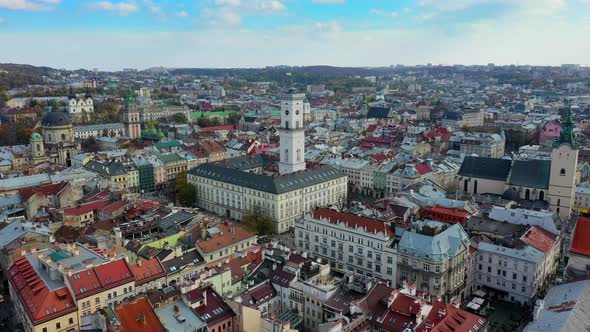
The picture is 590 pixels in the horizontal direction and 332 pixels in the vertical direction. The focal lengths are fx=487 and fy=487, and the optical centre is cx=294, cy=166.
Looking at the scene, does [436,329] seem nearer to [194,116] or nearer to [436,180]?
[436,180]

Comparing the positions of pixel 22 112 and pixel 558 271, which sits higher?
pixel 22 112

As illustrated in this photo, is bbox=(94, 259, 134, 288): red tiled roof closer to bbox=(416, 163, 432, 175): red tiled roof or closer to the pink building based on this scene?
bbox=(416, 163, 432, 175): red tiled roof

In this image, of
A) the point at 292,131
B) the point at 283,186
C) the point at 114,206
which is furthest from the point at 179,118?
the point at 114,206

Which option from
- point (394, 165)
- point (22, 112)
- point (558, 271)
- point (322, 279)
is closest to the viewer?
point (322, 279)

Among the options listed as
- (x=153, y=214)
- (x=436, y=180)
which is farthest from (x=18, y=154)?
(x=436, y=180)

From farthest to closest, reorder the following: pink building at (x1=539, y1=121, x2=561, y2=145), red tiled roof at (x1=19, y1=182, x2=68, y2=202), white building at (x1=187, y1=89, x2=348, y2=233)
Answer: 1. pink building at (x1=539, y1=121, x2=561, y2=145)
2. white building at (x1=187, y1=89, x2=348, y2=233)
3. red tiled roof at (x1=19, y1=182, x2=68, y2=202)

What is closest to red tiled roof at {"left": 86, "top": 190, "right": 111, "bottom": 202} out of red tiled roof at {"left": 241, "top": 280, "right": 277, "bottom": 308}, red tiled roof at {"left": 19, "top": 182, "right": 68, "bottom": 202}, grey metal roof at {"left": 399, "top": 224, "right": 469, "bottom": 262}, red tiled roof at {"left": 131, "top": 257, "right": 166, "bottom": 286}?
red tiled roof at {"left": 19, "top": 182, "right": 68, "bottom": 202}

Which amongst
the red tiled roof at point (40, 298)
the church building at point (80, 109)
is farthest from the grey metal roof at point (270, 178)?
the church building at point (80, 109)
